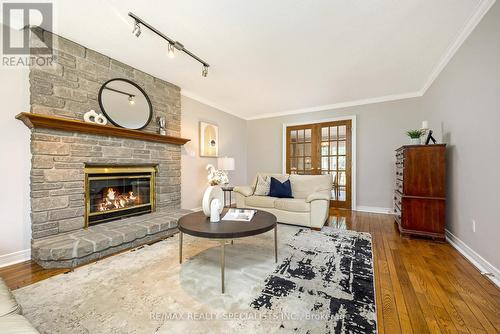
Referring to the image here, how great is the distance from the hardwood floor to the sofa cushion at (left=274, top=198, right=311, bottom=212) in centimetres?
101

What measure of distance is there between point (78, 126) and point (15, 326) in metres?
2.27

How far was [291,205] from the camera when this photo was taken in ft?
11.0

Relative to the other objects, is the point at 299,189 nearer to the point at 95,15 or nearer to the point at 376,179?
the point at 376,179

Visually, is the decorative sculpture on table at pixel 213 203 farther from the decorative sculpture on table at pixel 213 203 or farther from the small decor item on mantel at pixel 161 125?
the small decor item on mantel at pixel 161 125

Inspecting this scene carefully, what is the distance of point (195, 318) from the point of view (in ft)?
4.38

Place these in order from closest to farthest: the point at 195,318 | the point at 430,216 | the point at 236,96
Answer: the point at 195,318 < the point at 430,216 < the point at 236,96

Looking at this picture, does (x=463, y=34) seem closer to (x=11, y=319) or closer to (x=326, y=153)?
(x=326, y=153)

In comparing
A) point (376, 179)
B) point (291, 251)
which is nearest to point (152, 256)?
point (291, 251)

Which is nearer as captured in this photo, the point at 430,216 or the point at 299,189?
the point at 430,216

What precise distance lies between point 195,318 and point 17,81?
9.67 ft

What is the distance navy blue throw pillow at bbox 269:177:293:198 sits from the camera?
3.72m

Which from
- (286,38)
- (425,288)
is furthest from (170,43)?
(425,288)

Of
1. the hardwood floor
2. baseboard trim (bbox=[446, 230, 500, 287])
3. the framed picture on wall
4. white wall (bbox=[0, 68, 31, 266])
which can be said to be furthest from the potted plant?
white wall (bbox=[0, 68, 31, 266])

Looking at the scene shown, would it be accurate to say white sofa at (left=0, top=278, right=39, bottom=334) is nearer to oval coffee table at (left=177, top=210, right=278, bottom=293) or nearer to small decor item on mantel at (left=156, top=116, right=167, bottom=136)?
oval coffee table at (left=177, top=210, right=278, bottom=293)
